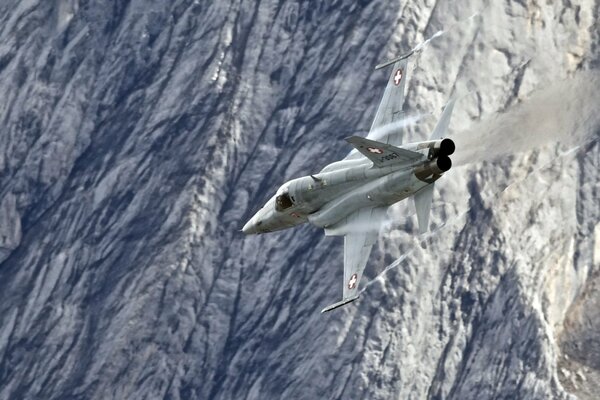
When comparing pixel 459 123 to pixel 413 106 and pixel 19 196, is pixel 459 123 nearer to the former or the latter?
pixel 413 106

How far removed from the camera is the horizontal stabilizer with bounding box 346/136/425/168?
11125 cm

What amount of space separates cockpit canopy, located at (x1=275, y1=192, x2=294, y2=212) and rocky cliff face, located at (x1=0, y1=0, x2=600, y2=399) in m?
40.2

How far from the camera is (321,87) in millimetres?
→ 177500

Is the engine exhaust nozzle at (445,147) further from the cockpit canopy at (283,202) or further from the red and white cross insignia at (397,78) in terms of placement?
the cockpit canopy at (283,202)

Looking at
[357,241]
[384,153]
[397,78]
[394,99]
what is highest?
[397,78]

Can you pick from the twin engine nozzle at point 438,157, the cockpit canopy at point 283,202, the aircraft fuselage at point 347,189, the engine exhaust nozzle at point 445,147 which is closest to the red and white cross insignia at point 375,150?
the aircraft fuselage at point 347,189

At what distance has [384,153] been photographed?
112875 mm

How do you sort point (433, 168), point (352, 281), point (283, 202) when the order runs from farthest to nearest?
point (283, 202), point (352, 281), point (433, 168)

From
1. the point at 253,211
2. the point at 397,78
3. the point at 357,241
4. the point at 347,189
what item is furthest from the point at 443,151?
the point at 253,211

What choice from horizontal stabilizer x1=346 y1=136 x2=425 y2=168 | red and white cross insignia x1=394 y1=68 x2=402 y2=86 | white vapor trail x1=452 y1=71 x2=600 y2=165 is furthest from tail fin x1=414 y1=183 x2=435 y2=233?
white vapor trail x1=452 y1=71 x2=600 y2=165

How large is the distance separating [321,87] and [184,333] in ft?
65.3

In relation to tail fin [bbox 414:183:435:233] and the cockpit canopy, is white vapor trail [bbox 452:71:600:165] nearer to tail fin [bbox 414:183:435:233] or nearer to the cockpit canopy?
the cockpit canopy

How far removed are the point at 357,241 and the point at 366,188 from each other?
8.83 feet

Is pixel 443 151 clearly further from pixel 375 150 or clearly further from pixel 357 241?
pixel 357 241
